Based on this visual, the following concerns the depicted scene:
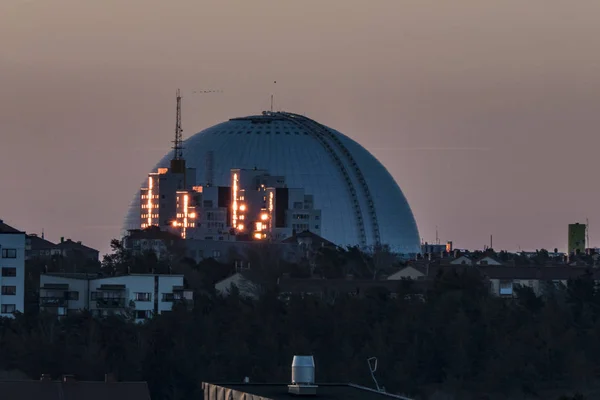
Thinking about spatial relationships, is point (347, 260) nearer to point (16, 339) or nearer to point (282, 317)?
point (282, 317)

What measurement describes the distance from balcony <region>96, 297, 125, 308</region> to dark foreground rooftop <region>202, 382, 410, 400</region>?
60073mm

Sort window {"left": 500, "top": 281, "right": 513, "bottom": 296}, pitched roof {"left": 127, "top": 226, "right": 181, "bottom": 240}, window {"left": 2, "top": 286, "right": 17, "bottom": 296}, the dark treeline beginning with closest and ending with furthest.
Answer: the dark treeline
window {"left": 2, "top": 286, "right": 17, "bottom": 296}
window {"left": 500, "top": 281, "right": 513, "bottom": 296}
pitched roof {"left": 127, "top": 226, "right": 181, "bottom": 240}

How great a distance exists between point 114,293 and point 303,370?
2543 inches

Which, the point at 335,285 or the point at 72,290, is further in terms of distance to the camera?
the point at 335,285

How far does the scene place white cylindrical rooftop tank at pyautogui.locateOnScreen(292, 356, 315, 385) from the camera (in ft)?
96.7

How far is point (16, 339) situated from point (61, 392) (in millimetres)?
25422

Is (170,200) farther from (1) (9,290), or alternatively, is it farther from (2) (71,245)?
(1) (9,290)

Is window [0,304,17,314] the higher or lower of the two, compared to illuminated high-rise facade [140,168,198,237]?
lower

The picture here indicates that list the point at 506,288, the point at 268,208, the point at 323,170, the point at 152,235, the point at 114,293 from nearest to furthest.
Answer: the point at 114,293, the point at 506,288, the point at 152,235, the point at 268,208, the point at 323,170

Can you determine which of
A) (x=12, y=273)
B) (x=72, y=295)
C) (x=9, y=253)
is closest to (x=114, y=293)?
(x=72, y=295)

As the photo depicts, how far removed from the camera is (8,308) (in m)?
92.6

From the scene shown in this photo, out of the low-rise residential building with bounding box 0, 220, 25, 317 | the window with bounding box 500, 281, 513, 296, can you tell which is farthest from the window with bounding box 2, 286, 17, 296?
the window with bounding box 500, 281, 513, 296

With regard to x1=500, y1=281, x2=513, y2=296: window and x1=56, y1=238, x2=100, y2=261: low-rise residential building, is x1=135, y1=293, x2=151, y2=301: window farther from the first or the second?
x1=56, y1=238, x2=100, y2=261: low-rise residential building

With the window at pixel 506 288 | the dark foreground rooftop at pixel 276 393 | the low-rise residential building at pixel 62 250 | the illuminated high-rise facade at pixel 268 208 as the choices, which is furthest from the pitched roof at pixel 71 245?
the dark foreground rooftop at pixel 276 393
